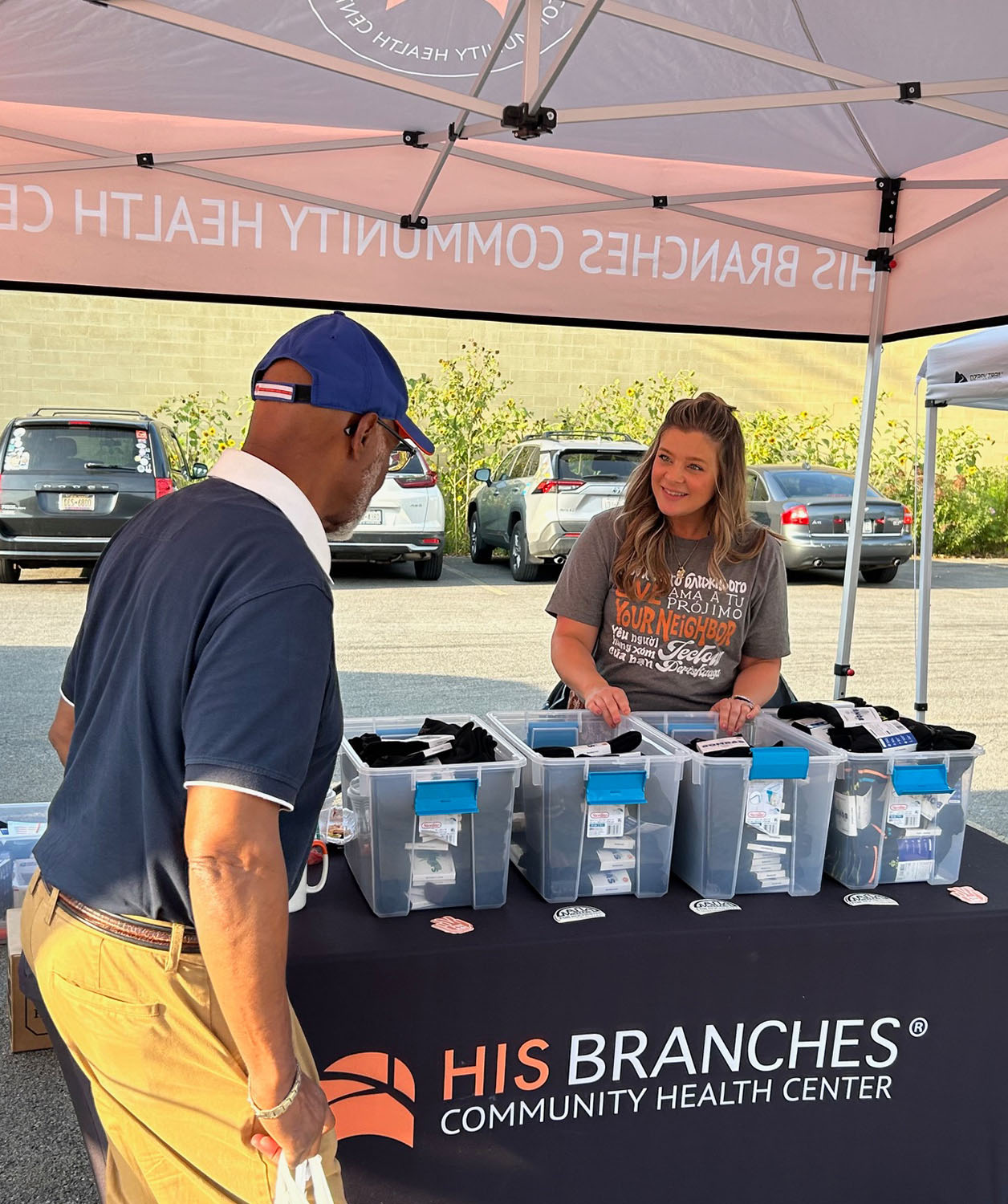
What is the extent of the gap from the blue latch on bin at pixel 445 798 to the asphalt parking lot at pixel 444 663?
4.35 ft

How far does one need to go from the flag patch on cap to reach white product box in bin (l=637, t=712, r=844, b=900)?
3.83ft

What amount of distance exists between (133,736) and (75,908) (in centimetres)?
28

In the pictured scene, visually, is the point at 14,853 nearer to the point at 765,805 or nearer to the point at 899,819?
the point at 765,805

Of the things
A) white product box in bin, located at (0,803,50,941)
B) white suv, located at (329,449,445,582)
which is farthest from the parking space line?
white product box in bin, located at (0,803,50,941)

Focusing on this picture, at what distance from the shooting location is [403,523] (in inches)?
476

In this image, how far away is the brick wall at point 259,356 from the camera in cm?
1542

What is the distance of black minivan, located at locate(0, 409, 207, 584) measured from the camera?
10977 millimetres

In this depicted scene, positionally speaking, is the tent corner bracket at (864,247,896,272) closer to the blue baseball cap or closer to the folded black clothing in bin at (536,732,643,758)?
the folded black clothing in bin at (536,732,643,758)

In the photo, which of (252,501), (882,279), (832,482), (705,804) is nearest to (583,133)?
(882,279)

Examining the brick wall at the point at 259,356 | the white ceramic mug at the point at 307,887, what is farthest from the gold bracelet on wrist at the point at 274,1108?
the brick wall at the point at 259,356

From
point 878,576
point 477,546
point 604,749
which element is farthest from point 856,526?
point 477,546

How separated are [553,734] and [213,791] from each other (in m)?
1.42

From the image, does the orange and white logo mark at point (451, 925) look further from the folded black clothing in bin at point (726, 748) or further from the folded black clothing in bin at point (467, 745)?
the folded black clothing in bin at point (726, 748)

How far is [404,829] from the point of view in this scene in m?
2.11
